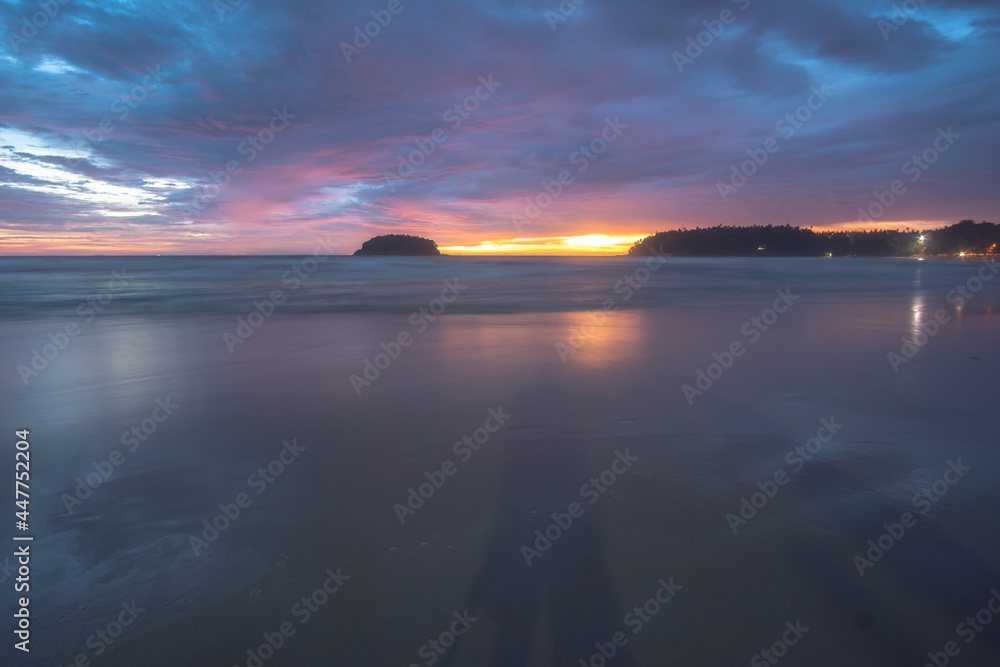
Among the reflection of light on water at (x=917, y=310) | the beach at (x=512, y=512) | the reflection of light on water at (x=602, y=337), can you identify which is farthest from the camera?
the reflection of light on water at (x=917, y=310)

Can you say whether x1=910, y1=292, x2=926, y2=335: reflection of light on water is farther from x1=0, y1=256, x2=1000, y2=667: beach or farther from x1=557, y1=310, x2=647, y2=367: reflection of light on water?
x1=557, y1=310, x2=647, y2=367: reflection of light on water

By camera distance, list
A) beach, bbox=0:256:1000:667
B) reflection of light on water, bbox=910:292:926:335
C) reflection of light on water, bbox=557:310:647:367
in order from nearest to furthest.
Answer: beach, bbox=0:256:1000:667
reflection of light on water, bbox=557:310:647:367
reflection of light on water, bbox=910:292:926:335

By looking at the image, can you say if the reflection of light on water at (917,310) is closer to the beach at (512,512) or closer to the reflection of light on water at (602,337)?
the beach at (512,512)

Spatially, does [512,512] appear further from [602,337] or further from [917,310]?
[917,310]

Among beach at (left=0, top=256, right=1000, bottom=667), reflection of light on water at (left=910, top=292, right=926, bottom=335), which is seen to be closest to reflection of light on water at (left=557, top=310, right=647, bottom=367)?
beach at (left=0, top=256, right=1000, bottom=667)

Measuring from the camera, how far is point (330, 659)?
6.07 ft

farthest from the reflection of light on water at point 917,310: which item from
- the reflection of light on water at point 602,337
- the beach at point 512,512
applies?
the reflection of light on water at point 602,337

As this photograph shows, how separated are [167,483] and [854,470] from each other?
169 inches

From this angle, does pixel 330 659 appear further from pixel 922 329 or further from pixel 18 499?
pixel 922 329

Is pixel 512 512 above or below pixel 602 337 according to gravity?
below

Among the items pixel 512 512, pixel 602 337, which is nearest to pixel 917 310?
pixel 602 337

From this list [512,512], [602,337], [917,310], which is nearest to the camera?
[512,512]

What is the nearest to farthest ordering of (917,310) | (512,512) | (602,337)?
(512,512), (602,337), (917,310)

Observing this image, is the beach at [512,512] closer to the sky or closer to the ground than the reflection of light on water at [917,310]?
closer to the ground
